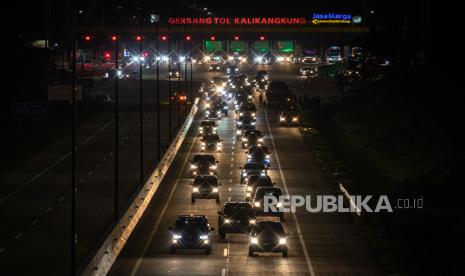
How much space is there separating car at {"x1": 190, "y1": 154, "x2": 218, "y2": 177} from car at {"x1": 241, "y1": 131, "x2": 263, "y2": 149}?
16.7 meters

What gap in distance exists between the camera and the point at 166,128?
365 feet

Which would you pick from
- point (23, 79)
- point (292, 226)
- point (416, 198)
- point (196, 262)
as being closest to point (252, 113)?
point (23, 79)

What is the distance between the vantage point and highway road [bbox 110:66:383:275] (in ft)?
151

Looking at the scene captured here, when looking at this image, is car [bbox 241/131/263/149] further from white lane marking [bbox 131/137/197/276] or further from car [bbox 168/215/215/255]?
car [bbox 168/215/215/255]

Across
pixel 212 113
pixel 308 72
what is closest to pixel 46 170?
pixel 212 113

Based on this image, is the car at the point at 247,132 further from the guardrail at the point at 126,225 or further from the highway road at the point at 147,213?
the guardrail at the point at 126,225

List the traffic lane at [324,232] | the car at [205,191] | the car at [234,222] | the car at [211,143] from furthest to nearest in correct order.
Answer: the car at [211,143]
the car at [205,191]
the car at [234,222]
the traffic lane at [324,232]

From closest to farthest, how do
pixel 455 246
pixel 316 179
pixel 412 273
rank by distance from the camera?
pixel 412 273, pixel 455 246, pixel 316 179

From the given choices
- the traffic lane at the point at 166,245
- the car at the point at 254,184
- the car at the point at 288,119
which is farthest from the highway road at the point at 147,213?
the car at the point at 288,119

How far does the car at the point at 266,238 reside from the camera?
48.5 metres

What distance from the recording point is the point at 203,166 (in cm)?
7862

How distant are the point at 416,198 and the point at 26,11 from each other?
314 feet

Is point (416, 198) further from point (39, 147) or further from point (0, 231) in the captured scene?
point (39, 147)

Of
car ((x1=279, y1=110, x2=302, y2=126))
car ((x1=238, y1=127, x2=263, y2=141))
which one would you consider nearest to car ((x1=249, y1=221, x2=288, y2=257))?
car ((x1=238, y1=127, x2=263, y2=141))
